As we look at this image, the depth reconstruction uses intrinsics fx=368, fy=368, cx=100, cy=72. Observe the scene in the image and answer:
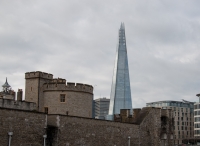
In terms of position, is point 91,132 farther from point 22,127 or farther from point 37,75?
point 37,75

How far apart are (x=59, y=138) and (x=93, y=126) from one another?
16.7 ft

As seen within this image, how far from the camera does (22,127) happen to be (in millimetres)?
27625

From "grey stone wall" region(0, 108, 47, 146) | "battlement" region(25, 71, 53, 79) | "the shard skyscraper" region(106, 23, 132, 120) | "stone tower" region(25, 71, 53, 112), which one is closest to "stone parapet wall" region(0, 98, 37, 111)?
"stone tower" region(25, 71, 53, 112)

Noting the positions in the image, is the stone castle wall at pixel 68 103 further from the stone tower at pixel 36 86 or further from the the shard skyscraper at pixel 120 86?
the the shard skyscraper at pixel 120 86

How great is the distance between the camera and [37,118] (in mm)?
29094

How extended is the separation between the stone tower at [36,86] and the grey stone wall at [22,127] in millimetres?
14808

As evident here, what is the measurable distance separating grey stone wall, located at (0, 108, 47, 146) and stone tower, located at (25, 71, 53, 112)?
14.8 metres

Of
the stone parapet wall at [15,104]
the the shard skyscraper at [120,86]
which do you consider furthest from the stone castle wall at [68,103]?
the the shard skyscraper at [120,86]

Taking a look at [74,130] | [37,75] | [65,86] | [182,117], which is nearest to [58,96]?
[65,86]

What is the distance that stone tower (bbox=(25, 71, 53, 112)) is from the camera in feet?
146

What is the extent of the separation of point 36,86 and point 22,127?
17.6 meters

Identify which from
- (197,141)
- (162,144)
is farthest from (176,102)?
(162,144)

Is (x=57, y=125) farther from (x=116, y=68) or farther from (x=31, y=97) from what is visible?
(x=116, y=68)

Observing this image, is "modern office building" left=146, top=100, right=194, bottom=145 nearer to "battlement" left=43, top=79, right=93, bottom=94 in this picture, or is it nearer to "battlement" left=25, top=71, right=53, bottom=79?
"battlement" left=25, top=71, right=53, bottom=79
